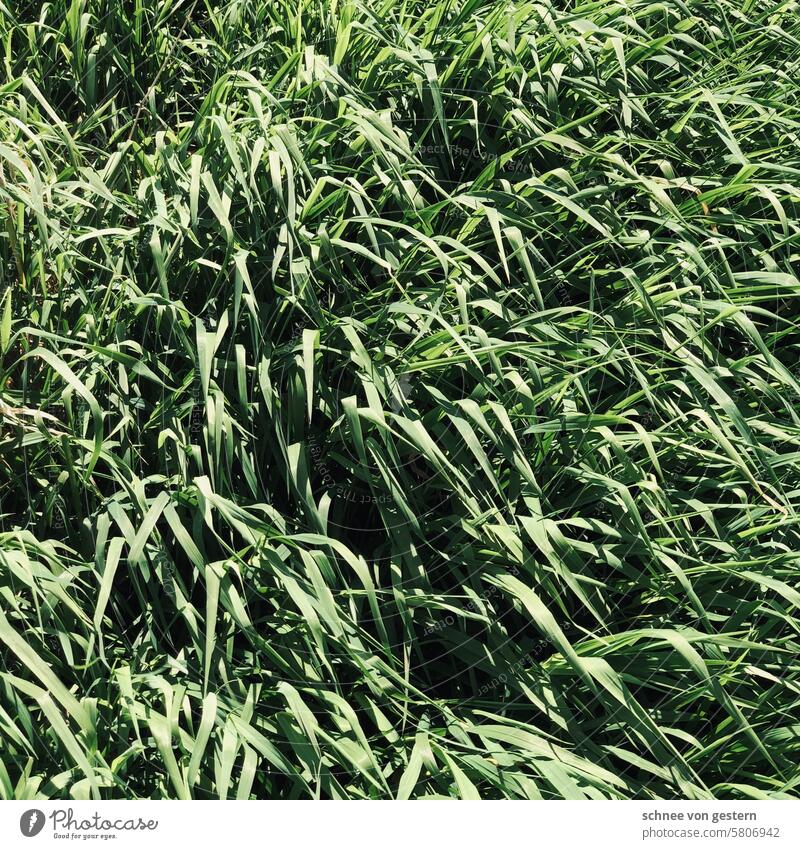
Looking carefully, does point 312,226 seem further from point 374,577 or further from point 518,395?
point 374,577

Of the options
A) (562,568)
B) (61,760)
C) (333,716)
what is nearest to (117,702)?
(61,760)

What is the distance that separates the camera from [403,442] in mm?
1223

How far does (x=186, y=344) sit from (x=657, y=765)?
0.84 m

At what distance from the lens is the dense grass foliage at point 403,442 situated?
1.07 meters

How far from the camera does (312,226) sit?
1.35 metres
